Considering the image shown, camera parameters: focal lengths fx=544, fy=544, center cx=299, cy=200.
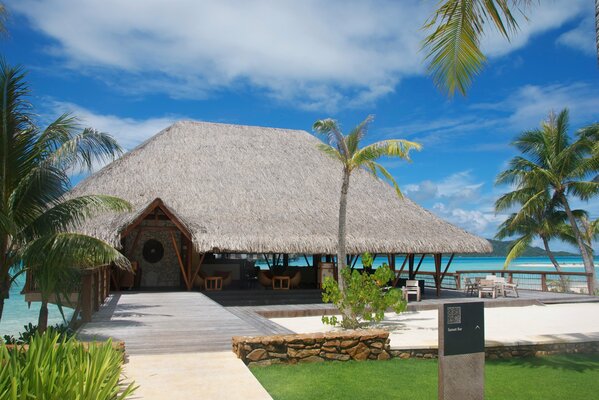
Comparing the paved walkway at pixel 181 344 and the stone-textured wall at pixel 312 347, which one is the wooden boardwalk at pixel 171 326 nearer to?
the paved walkway at pixel 181 344

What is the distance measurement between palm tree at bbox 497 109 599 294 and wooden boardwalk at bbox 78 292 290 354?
46.3ft

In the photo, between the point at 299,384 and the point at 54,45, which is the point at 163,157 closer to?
the point at 54,45

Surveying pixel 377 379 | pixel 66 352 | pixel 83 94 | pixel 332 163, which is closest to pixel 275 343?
pixel 377 379

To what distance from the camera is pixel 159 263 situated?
17594mm

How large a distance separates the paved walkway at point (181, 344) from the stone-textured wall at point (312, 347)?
0.85 ft

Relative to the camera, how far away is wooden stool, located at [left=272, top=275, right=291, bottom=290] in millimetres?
16406

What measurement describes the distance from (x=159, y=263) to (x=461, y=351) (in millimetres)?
13942

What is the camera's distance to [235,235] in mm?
14562

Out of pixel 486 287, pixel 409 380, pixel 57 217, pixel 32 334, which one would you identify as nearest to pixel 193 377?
pixel 409 380

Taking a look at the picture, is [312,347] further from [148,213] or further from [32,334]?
[148,213]

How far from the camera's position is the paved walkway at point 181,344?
511 centimetres

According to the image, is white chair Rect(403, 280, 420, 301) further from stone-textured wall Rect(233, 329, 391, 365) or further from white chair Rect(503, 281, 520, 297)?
stone-textured wall Rect(233, 329, 391, 365)

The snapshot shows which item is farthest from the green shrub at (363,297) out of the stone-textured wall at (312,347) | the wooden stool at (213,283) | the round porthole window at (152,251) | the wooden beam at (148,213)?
the round porthole window at (152,251)

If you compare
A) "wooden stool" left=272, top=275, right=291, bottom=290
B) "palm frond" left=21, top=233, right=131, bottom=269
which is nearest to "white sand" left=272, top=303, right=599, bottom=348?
"wooden stool" left=272, top=275, right=291, bottom=290
